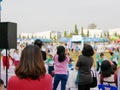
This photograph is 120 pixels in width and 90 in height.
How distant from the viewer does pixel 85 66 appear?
714cm

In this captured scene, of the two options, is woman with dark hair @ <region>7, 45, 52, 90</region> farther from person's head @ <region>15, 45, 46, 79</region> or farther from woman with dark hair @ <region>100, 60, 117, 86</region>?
woman with dark hair @ <region>100, 60, 117, 86</region>

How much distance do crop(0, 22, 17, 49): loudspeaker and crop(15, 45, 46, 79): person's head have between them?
5844 millimetres

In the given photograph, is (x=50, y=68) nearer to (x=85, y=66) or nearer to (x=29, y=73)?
(x=85, y=66)

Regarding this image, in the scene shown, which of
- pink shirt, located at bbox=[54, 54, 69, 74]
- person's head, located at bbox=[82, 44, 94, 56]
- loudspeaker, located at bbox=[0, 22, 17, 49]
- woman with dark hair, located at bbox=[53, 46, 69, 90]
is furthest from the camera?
loudspeaker, located at bbox=[0, 22, 17, 49]

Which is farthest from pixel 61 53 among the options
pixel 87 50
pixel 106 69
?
pixel 106 69

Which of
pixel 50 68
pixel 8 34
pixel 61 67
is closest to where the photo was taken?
pixel 61 67

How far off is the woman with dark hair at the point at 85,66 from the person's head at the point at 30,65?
11.7 ft

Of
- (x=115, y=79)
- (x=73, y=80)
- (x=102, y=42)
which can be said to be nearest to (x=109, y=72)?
(x=115, y=79)

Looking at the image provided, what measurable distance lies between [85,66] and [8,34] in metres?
2.96

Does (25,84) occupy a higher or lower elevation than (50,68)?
higher

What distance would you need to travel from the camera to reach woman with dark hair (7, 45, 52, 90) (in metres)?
3.43

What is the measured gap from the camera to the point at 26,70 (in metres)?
3.42

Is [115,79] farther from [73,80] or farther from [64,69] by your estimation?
[64,69]

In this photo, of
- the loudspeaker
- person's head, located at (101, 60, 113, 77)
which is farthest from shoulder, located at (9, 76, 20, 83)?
the loudspeaker
